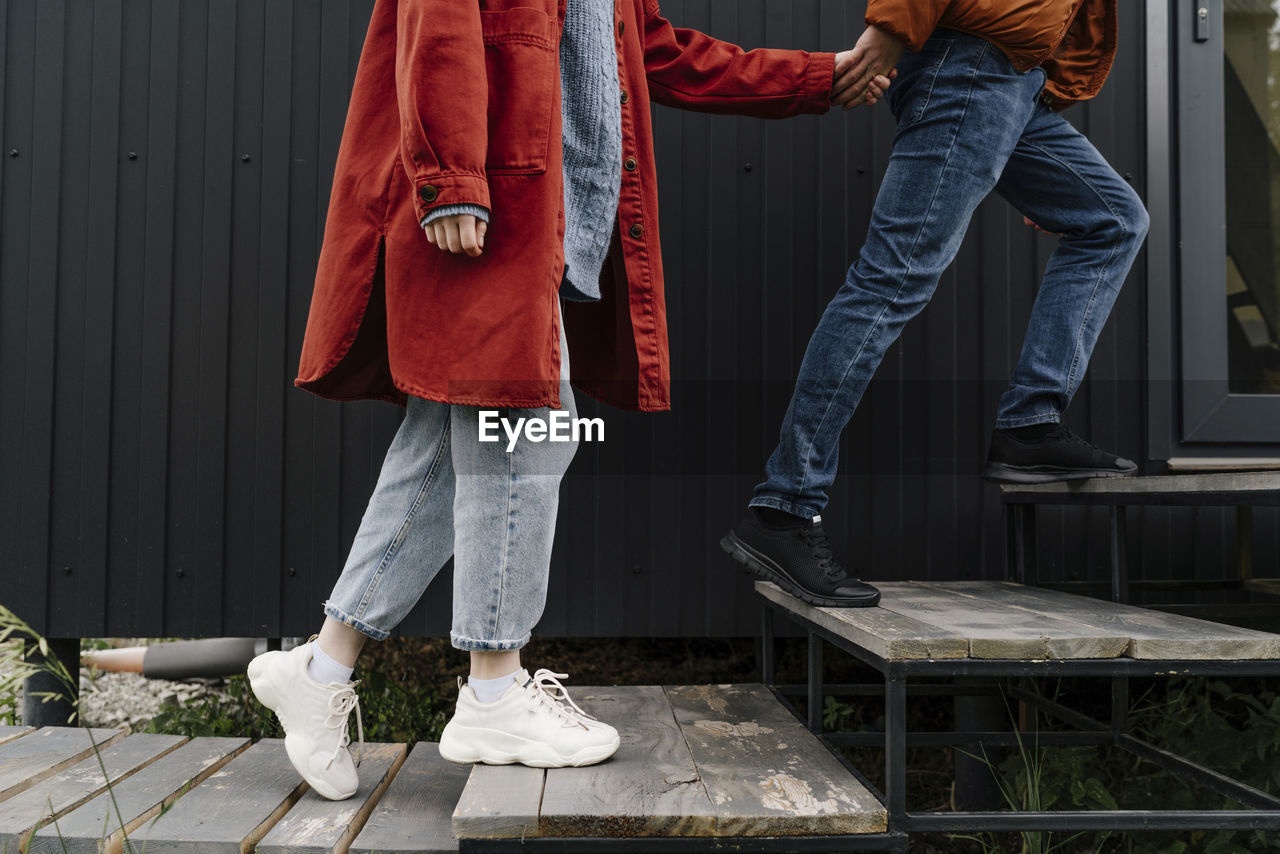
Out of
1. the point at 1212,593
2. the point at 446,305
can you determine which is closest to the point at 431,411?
the point at 446,305

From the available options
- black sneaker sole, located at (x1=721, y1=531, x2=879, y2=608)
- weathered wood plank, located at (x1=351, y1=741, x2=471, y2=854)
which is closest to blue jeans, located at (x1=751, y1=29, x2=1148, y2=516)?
black sneaker sole, located at (x1=721, y1=531, x2=879, y2=608)

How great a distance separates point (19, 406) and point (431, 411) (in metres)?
1.56

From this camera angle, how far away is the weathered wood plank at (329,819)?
134 cm

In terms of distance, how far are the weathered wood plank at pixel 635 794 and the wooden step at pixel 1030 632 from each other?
1.20ft

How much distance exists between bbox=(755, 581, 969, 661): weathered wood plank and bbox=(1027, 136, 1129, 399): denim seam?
0.75m

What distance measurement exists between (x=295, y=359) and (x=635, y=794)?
158 cm

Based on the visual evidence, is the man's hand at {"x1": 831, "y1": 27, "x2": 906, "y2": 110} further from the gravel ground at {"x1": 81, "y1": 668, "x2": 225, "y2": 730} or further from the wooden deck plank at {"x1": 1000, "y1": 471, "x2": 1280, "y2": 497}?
the gravel ground at {"x1": 81, "y1": 668, "x2": 225, "y2": 730}

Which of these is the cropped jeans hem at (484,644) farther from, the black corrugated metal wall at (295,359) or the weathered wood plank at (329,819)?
the black corrugated metal wall at (295,359)

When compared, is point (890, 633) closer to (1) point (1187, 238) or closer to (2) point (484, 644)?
→ (2) point (484, 644)

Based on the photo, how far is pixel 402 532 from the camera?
4.86 feet

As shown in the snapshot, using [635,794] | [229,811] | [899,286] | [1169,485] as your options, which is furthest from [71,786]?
[1169,485]

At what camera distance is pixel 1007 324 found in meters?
2.40

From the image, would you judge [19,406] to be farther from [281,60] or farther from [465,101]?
[465,101]

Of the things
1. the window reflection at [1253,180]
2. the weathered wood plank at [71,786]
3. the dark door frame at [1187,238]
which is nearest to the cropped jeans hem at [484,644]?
the weathered wood plank at [71,786]
